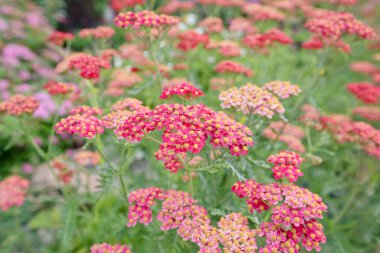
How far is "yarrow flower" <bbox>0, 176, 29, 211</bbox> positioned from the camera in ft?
10.1

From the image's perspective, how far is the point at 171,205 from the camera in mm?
2062

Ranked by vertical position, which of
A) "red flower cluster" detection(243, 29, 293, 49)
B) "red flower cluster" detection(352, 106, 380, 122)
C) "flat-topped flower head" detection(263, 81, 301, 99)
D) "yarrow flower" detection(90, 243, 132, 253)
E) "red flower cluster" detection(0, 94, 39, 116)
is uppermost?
"flat-topped flower head" detection(263, 81, 301, 99)

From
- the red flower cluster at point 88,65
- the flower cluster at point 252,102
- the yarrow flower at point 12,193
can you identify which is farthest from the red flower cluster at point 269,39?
the yarrow flower at point 12,193

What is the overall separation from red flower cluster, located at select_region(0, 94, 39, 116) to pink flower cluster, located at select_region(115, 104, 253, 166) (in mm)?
1101

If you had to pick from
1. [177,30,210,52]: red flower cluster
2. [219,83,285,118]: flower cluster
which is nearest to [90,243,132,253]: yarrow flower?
[219,83,285,118]: flower cluster

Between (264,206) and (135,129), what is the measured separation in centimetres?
76

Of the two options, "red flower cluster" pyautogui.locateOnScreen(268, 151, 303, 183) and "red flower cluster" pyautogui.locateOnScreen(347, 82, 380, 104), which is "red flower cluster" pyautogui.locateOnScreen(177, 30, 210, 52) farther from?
"red flower cluster" pyautogui.locateOnScreen(268, 151, 303, 183)

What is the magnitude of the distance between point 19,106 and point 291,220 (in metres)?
2.06

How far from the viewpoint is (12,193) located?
124 inches

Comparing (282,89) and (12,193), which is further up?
(282,89)

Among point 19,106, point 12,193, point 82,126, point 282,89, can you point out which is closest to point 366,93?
point 282,89

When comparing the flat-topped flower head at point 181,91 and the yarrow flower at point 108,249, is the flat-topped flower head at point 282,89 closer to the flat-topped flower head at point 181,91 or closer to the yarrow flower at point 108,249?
the flat-topped flower head at point 181,91

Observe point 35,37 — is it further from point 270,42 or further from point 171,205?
point 171,205

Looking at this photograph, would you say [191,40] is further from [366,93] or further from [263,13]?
[366,93]
